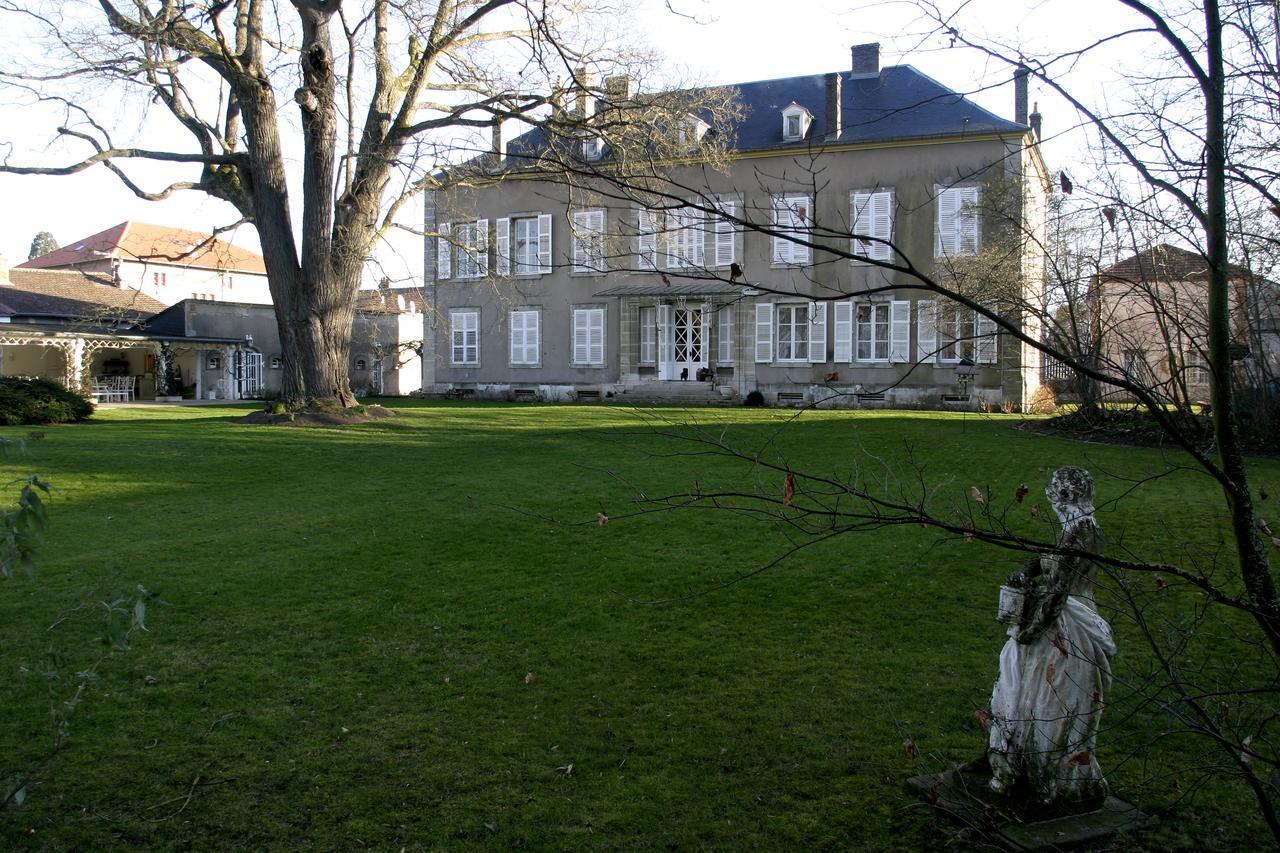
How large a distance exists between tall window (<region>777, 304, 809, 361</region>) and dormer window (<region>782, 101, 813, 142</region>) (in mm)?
4868

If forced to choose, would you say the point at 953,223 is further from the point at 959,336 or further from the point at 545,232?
the point at 959,336

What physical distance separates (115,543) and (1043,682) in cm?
825

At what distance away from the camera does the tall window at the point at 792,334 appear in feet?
91.5

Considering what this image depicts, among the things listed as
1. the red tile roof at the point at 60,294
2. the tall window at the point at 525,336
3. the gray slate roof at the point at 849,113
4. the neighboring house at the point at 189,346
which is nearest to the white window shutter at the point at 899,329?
the gray slate roof at the point at 849,113

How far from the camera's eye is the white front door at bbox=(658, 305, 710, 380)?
29703mm

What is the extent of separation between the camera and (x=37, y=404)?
18.9 m

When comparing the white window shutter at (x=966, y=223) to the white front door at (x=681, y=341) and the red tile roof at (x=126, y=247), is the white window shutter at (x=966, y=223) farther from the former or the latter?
the red tile roof at (x=126, y=247)

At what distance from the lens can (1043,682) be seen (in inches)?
147

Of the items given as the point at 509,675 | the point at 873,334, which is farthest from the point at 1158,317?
the point at 873,334

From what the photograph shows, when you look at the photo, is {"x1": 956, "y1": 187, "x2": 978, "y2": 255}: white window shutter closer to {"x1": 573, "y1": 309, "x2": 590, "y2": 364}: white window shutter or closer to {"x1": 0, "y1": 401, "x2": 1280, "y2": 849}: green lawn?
{"x1": 573, "y1": 309, "x2": 590, "y2": 364}: white window shutter

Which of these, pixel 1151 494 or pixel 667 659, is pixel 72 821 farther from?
pixel 1151 494

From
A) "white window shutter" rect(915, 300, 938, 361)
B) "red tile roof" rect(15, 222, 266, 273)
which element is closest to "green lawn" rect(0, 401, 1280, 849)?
"white window shutter" rect(915, 300, 938, 361)

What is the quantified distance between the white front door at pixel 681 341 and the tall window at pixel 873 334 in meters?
4.89

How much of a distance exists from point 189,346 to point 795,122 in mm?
23415
